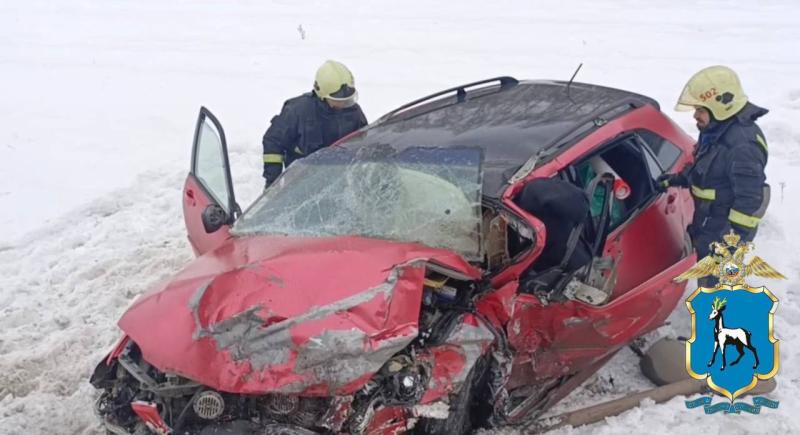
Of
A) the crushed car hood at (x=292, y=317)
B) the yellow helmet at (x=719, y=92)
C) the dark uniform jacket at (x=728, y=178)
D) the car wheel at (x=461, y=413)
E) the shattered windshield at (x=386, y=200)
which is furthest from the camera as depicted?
the yellow helmet at (x=719, y=92)

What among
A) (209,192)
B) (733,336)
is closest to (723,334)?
(733,336)

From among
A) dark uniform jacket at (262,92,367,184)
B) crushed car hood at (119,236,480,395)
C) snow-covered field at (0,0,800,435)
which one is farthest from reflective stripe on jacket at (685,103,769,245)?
dark uniform jacket at (262,92,367,184)

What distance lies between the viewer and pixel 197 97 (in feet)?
34.9

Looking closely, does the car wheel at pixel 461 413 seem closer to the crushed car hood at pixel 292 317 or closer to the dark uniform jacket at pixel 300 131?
the crushed car hood at pixel 292 317

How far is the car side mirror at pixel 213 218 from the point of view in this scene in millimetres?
4262

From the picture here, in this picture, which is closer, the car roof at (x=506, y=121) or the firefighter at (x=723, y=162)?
the car roof at (x=506, y=121)

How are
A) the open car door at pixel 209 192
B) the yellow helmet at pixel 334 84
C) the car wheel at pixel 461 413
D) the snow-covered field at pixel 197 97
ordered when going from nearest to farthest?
the car wheel at pixel 461 413 → the open car door at pixel 209 192 → the snow-covered field at pixel 197 97 → the yellow helmet at pixel 334 84

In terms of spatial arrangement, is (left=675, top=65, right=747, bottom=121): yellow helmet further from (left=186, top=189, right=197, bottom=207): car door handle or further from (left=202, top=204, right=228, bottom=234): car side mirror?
(left=186, top=189, right=197, bottom=207): car door handle

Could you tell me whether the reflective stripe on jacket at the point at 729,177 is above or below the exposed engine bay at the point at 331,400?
above

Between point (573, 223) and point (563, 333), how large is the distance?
0.62m

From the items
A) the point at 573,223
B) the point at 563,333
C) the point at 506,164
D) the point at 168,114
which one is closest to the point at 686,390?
the point at 563,333

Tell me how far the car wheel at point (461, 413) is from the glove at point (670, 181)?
1746 millimetres

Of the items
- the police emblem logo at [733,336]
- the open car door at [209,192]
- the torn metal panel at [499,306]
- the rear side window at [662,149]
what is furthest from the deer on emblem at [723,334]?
the open car door at [209,192]

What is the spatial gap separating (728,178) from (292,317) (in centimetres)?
293
